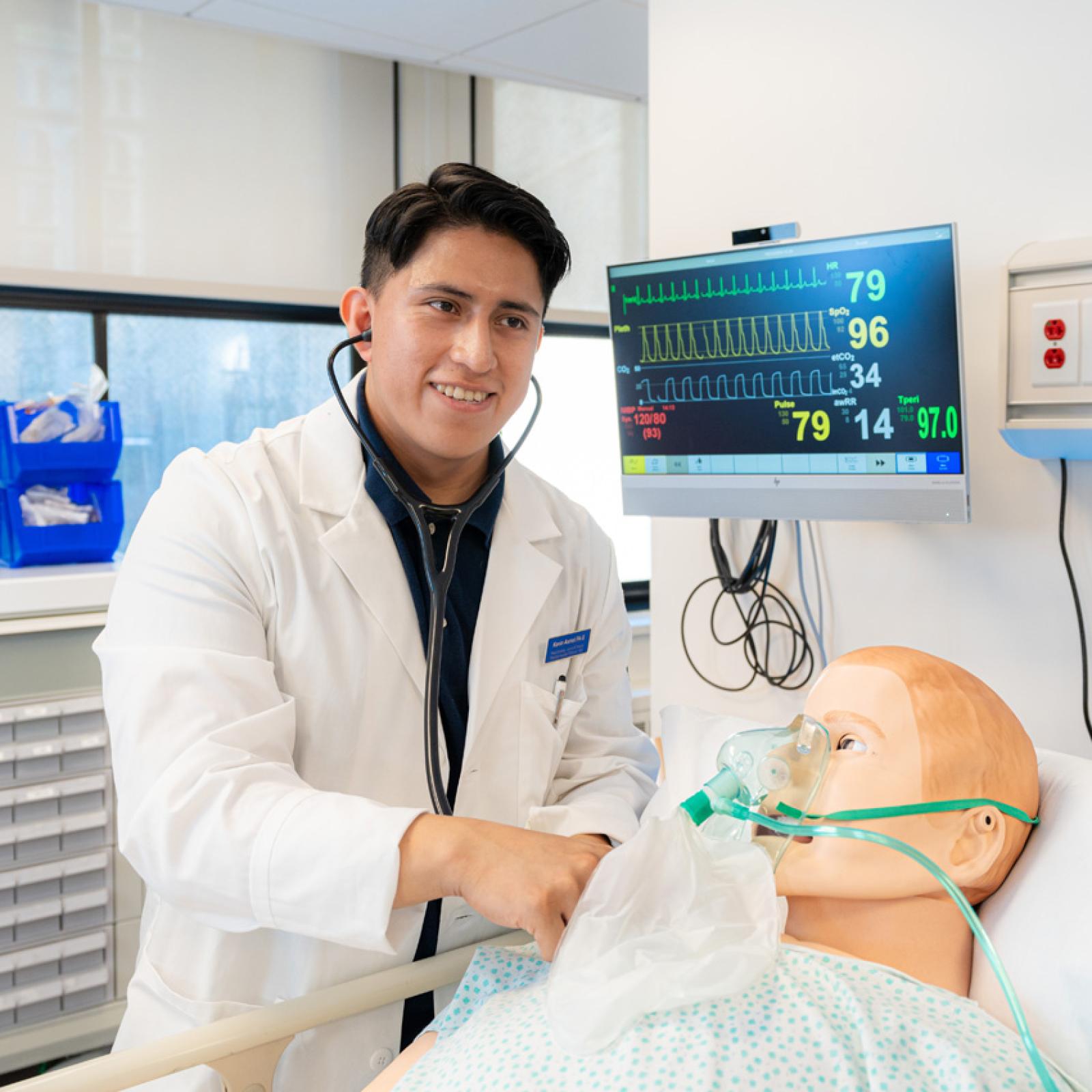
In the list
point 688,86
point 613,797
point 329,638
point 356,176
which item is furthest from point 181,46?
point 613,797

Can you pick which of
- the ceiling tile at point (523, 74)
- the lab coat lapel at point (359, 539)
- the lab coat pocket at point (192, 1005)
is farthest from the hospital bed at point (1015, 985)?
the ceiling tile at point (523, 74)

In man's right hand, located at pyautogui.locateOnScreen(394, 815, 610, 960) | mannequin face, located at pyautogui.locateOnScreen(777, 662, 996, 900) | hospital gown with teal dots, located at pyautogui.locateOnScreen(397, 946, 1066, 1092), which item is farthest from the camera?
mannequin face, located at pyautogui.locateOnScreen(777, 662, 996, 900)

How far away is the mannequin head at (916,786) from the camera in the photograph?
1103 mm

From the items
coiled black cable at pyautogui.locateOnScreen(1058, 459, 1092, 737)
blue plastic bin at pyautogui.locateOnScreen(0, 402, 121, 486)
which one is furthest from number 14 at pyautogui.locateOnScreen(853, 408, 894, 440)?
blue plastic bin at pyautogui.locateOnScreen(0, 402, 121, 486)

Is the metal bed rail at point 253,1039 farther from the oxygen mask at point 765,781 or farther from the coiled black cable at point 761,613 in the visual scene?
the coiled black cable at point 761,613

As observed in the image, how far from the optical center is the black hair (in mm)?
1279

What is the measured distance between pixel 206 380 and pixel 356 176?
749 millimetres

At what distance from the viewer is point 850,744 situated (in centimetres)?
115

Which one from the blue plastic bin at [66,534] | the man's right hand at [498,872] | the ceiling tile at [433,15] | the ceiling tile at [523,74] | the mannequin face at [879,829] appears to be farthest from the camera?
the ceiling tile at [523,74]

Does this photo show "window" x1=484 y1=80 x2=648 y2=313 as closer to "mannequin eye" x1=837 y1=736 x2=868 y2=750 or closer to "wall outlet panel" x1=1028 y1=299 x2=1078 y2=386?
"wall outlet panel" x1=1028 y1=299 x2=1078 y2=386

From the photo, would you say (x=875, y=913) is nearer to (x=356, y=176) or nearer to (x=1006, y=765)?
(x=1006, y=765)

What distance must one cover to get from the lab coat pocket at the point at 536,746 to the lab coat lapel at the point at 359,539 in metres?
0.16

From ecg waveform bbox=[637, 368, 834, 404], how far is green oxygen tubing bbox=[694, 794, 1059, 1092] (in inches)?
29.0

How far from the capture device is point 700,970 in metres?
0.94
